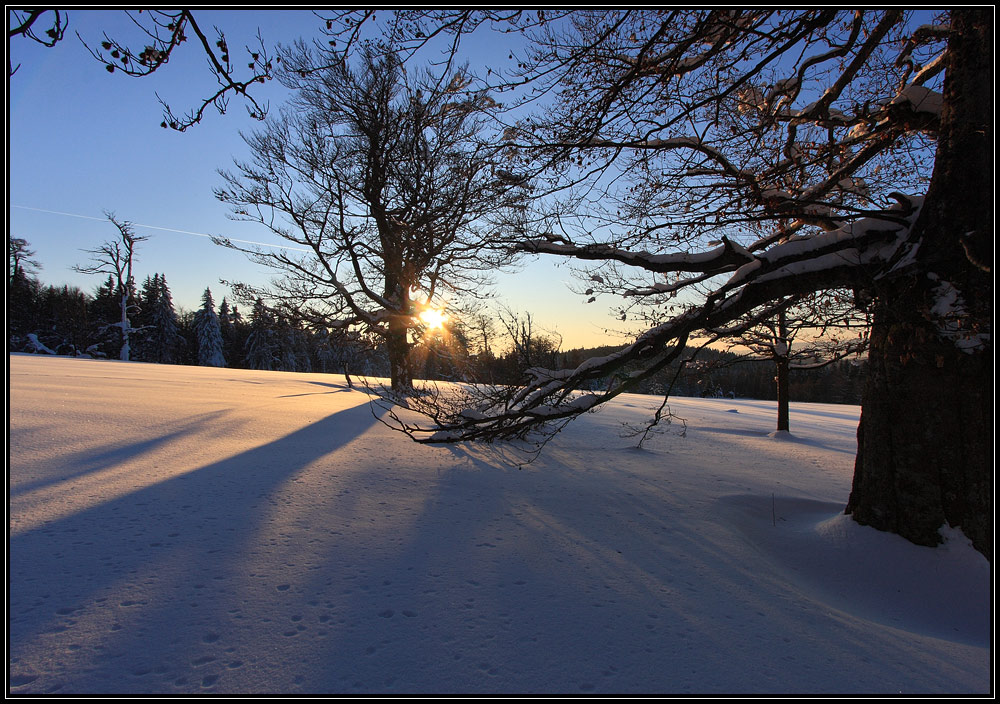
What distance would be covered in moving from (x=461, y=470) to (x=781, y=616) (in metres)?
3.44

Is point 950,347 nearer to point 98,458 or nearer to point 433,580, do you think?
point 433,580

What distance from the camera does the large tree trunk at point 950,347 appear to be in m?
3.54

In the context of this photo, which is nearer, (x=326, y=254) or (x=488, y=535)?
(x=488, y=535)

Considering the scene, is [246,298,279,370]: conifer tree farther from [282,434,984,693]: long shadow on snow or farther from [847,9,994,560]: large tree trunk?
[847,9,994,560]: large tree trunk

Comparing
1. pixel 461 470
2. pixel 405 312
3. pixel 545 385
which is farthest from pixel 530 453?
pixel 405 312

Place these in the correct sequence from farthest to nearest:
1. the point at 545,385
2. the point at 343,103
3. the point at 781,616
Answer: the point at 343,103, the point at 545,385, the point at 781,616

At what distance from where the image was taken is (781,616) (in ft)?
7.93

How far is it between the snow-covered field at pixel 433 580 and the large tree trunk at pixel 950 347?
36cm

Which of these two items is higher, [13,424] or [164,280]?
[164,280]

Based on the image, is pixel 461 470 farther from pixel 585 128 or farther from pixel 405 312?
pixel 405 312

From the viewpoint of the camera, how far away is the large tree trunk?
3.54 m

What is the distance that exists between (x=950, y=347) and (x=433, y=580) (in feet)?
15.6

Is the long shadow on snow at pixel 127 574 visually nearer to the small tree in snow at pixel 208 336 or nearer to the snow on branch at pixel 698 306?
the snow on branch at pixel 698 306

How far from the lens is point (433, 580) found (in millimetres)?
2441
